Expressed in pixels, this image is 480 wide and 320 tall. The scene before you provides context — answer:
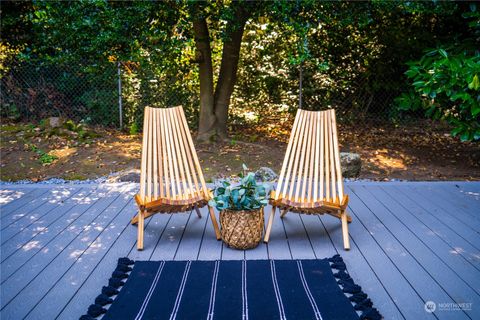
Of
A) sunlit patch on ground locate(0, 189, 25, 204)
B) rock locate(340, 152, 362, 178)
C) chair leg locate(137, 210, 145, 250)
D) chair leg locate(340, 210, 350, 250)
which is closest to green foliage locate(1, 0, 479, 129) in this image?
rock locate(340, 152, 362, 178)

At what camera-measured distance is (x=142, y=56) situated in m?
6.05

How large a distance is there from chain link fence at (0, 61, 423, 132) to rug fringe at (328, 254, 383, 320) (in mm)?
4735

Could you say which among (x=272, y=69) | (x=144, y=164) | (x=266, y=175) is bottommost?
(x=266, y=175)

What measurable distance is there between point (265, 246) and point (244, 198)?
17.1 inches

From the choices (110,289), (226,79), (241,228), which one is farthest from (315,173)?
(226,79)

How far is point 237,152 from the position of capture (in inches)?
265

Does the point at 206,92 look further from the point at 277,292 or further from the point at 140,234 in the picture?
the point at 277,292

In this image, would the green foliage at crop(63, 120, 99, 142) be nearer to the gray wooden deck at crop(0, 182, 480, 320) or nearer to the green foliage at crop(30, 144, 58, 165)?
the green foliage at crop(30, 144, 58, 165)

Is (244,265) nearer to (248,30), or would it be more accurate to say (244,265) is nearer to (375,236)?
(375,236)

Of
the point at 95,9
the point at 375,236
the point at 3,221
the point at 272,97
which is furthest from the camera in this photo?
the point at 272,97

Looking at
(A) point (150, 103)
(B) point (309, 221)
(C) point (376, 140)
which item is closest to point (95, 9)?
(A) point (150, 103)

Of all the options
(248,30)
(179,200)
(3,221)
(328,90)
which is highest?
(248,30)

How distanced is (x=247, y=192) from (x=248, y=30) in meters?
4.86

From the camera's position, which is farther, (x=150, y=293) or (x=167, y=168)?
(x=167, y=168)
